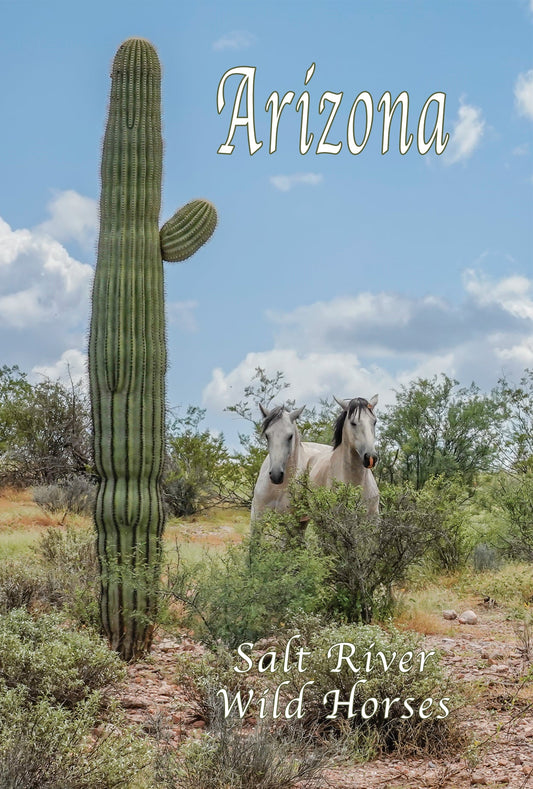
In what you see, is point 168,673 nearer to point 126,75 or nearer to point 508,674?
point 508,674

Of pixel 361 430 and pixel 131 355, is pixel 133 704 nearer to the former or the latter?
pixel 131 355

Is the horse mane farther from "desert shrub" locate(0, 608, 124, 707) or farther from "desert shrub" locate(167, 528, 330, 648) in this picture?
"desert shrub" locate(0, 608, 124, 707)

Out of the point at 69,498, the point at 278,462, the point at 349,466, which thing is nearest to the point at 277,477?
the point at 278,462

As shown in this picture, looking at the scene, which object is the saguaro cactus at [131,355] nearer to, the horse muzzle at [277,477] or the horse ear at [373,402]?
the horse muzzle at [277,477]

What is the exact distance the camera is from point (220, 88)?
6.20 m

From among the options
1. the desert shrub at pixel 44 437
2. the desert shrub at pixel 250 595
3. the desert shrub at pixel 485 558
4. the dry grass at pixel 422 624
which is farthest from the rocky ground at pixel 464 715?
the desert shrub at pixel 44 437

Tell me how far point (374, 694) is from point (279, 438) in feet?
12.7

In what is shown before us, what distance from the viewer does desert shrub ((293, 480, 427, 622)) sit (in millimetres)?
6977

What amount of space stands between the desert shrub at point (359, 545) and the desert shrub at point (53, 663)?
2.30 m

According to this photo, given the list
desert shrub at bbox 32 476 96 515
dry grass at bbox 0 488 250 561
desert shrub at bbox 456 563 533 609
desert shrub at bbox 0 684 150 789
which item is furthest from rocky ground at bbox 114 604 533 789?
desert shrub at bbox 32 476 96 515

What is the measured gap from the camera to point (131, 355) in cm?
666

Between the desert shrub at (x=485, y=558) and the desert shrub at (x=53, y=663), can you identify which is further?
the desert shrub at (x=485, y=558)

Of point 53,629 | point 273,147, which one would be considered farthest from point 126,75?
point 53,629

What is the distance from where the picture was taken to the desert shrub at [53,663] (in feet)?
15.5
